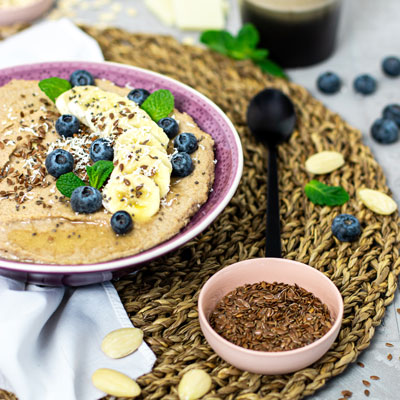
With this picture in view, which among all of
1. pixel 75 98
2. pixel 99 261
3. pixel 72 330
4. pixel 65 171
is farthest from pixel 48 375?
pixel 75 98

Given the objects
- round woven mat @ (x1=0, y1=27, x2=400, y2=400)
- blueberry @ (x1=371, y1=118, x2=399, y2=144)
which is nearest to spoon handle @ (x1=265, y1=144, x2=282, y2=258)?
round woven mat @ (x1=0, y1=27, x2=400, y2=400)

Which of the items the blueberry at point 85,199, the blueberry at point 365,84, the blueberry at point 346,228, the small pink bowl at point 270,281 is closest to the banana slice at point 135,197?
the blueberry at point 85,199

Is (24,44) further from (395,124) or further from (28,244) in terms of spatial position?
(395,124)

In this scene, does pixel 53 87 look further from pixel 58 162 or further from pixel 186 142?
pixel 186 142

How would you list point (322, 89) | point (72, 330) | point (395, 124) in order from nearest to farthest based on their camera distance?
point (72, 330), point (395, 124), point (322, 89)

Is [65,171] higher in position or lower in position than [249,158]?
higher

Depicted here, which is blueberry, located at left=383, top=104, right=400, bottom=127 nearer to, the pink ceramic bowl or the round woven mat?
the round woven mat

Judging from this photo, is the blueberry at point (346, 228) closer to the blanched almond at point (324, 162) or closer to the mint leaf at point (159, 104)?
the blanched almond at point (324, 162)
